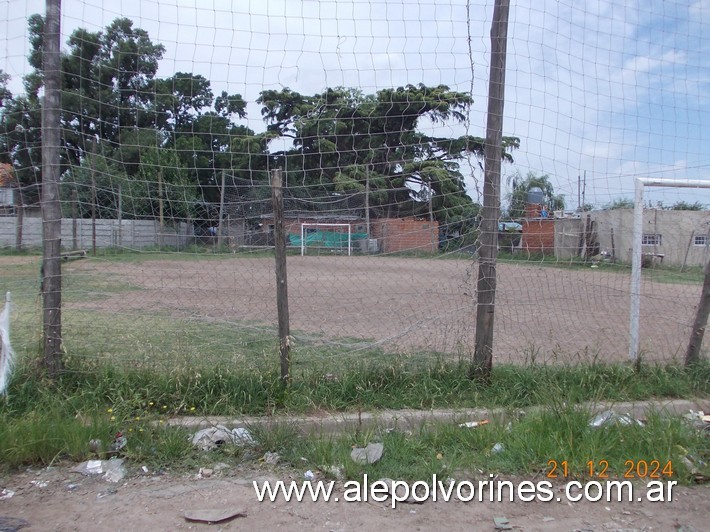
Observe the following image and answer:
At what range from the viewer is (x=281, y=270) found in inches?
171

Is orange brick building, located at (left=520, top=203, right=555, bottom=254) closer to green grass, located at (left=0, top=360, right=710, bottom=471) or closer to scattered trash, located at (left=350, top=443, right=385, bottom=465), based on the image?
green grass, located at (left=0, top=360, right=710, bottom=471)

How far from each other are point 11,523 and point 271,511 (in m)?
1.40

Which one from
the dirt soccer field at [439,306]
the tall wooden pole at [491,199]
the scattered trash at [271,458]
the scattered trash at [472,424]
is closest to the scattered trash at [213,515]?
the scattered trash at [271,458]

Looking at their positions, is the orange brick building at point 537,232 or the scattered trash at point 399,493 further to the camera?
the orange brick building at point 537,232

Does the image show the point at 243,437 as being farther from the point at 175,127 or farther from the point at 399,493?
the point at 175,127

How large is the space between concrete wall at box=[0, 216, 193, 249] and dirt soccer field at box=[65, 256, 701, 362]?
535 millimetres


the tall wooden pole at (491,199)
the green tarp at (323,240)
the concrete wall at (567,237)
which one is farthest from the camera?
the green tarp at (323,240)

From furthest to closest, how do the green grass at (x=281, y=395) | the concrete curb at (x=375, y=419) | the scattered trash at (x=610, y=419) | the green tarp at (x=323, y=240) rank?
the green tarp at (x=323, y=240), the concrete curb at (x=375, y=419), the scattered trash at (x=610, y=419), the green grass at (x=281, y=395)

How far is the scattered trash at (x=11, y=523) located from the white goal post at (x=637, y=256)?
495cm

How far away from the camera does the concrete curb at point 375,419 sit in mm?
3873

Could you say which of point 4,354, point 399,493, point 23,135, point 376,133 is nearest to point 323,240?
point 376,133

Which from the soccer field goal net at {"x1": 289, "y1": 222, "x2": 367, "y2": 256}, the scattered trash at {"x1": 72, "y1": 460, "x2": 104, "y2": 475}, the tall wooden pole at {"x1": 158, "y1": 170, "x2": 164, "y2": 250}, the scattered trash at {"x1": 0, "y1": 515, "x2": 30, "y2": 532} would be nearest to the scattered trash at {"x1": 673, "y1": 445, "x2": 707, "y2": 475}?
the scattered trash at {"x1": 72, "y1": 460, "x2": 104, "y2": 475}

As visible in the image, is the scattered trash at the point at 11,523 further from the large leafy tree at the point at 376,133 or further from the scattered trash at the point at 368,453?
the large leafy tree at the point at 376,133

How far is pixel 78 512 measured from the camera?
292 cm
